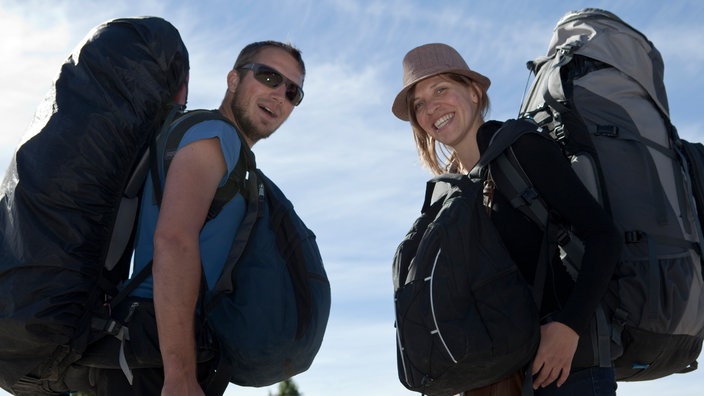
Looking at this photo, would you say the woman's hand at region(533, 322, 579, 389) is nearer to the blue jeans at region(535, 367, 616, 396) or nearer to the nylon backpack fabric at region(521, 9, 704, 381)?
the blue jeans at region(535, 367, 616, 396)

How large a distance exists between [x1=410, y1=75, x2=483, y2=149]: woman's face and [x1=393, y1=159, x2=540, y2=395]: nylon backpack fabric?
987mm

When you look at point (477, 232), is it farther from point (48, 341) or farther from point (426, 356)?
point (48, 341)

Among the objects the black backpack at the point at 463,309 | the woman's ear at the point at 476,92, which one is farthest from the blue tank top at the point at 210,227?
the woman's ear at the point at 476,92

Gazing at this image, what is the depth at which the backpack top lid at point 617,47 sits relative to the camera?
4.26 meters

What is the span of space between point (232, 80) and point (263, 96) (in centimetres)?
25

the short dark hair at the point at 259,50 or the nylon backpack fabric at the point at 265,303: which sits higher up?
the short dark hair at the point at 259,50

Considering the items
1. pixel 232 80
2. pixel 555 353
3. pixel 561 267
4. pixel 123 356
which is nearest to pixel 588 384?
pixel 555 353

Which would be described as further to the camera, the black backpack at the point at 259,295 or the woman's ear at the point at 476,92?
the woman's ear at the point at 476,92

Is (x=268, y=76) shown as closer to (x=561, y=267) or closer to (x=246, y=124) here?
(x=246, y=124)

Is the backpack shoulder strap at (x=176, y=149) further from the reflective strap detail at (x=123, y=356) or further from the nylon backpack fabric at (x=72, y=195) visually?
the reflective strap detail at (x=123, y=356)

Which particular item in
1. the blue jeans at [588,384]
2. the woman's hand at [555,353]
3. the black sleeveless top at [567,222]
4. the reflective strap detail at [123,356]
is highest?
the black sleeveless top at [567,222]

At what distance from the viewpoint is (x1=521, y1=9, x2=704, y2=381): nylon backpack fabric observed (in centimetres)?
373

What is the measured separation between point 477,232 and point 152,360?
147 cm

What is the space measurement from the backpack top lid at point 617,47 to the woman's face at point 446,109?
1.71ft
